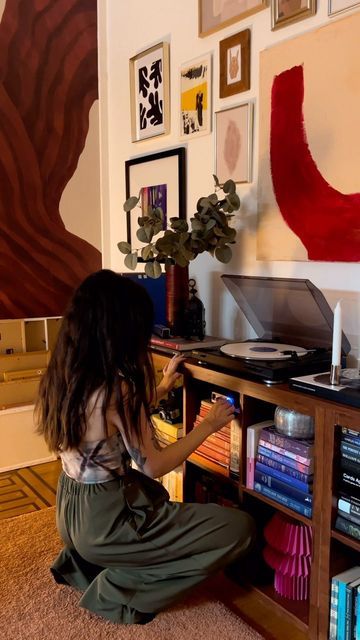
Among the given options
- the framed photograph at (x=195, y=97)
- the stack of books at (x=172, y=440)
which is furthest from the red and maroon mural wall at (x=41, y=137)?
the stack of books at (x=172, y=440)

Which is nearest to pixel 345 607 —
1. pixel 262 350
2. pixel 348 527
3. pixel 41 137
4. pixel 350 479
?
pixel 348 527

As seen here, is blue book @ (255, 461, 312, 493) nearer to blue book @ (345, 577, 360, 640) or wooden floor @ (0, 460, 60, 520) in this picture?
blue book @ (345, 577, 360, 640)

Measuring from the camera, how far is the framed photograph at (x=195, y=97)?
2004mm

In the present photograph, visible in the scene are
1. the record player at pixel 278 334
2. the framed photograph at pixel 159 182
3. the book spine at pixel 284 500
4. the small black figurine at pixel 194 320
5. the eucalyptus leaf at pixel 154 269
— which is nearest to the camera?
the book spine at pixel 284 500

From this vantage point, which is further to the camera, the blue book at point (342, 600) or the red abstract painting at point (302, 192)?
the red abstract painting at point (302, 192)

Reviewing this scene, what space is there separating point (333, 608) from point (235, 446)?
0.46 metres

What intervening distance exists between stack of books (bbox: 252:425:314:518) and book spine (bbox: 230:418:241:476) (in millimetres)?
60

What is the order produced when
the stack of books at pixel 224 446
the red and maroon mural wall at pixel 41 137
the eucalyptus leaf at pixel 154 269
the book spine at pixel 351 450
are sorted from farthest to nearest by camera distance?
the red and maroon mural wall at pixel 41 137
the eucalyptus leaf at pixel 154 269
the stack of books at pixel 224 446
the book spine at pixel 351 450

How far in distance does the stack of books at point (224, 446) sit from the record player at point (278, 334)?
17 cm

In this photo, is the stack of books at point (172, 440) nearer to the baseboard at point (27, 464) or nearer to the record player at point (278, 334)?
the record player at point (278, 334)

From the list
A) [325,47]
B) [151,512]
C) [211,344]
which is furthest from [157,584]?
[325,47]

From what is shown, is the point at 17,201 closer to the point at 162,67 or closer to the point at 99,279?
the point at 162,67

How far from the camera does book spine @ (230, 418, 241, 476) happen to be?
5.13 feet

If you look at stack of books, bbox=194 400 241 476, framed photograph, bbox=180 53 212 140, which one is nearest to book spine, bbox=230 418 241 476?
stack of books, bbox=194 400 241 476
